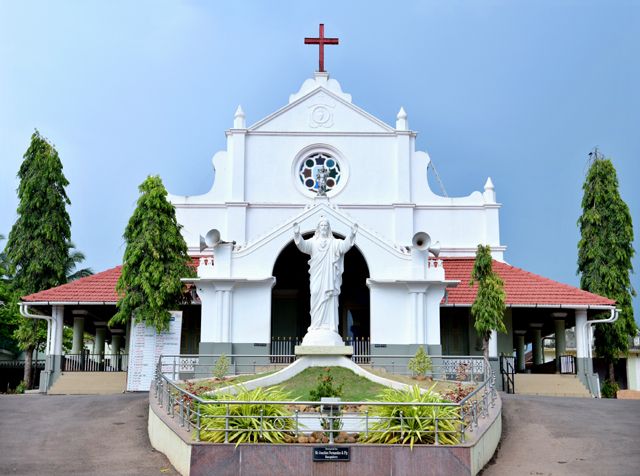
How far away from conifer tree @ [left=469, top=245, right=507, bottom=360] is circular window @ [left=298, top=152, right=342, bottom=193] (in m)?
9.41

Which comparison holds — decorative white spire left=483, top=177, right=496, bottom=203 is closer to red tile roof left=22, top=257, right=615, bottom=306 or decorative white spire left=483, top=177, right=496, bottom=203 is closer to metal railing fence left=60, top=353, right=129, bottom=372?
red tile roof left=22, top=257, right=615, bottom=306

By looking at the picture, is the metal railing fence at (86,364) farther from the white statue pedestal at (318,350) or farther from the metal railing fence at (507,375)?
the metal railing fence at (507,375)

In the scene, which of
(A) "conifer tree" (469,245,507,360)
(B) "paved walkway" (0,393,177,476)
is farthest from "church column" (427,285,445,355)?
(B) "paved walkway" (0,393,177,476)

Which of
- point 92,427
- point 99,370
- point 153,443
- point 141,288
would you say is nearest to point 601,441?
point 153,443

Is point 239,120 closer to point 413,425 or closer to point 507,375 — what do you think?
point 507,375

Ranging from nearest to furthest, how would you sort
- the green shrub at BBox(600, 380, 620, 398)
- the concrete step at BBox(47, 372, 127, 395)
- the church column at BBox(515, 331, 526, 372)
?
the concrete step at BBox(47, 372, 127, 395) < the green shrub at BBox(600, 380, 620, 398) < the church column at BBox(515, 331, 526, 372)

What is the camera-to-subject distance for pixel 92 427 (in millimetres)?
17375

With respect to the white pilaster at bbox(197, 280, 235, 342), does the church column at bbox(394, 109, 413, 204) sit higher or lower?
higher

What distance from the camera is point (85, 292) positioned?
28547mm

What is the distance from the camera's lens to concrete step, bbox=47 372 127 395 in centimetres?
2748

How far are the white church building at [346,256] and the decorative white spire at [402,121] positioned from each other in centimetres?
18

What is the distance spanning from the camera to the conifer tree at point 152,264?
25.6 metres

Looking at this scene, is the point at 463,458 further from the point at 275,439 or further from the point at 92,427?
the point at 92,427

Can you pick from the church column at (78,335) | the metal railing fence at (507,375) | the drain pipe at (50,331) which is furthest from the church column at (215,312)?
the metal railing fence at (507,375)
